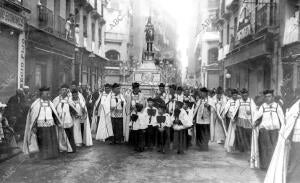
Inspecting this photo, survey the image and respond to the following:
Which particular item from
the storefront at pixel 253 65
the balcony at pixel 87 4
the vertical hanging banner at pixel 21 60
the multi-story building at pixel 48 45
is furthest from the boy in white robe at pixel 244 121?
the balcony at pixel 87 4

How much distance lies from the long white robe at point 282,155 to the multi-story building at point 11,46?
964cm

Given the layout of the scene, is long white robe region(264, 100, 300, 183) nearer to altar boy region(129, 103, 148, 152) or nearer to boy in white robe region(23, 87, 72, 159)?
altar boy region(129, 103, 148, 152)

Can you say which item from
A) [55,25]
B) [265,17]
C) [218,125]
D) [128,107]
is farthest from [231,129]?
[55,25]

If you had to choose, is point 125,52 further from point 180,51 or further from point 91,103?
point 180,51

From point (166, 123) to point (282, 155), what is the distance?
437 cm

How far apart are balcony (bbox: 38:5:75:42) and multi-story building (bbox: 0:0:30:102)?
1.94 metres

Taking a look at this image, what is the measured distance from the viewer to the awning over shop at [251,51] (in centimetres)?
1798

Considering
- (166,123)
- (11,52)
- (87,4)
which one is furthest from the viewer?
(87,4)

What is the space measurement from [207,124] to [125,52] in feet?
113

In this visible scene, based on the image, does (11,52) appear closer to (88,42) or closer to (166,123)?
(166,123)

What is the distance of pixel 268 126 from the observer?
8.02 metres

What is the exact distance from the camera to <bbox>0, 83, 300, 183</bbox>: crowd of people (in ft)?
26.2

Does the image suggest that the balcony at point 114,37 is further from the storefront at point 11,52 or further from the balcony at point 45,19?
the storefront at point 11,52

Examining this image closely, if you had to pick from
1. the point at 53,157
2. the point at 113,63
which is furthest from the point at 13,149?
the point at 113,63
